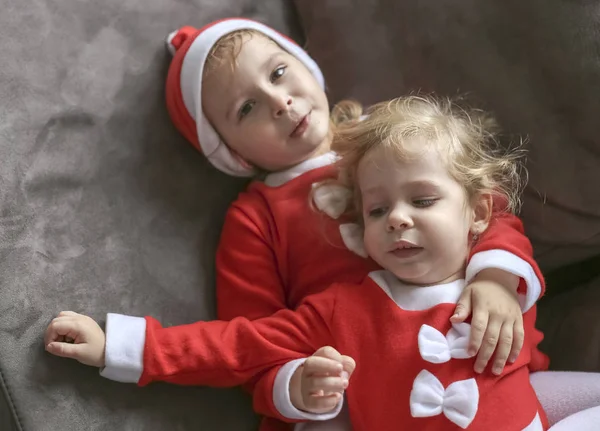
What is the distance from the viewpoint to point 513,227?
111 centimetres

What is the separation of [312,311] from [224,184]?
0.33 m

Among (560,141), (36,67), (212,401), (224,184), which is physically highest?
(36,67)

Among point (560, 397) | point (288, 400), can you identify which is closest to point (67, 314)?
point (288, 400)

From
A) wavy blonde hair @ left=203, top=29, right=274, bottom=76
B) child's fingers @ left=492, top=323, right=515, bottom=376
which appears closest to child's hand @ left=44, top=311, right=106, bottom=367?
wavy blonde hair @ left=203, top=29, right=274, bottom=76

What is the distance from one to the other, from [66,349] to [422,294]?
0.52 metres

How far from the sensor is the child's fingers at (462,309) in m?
0.95

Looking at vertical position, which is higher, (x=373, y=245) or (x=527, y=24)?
(x=527, y=24)

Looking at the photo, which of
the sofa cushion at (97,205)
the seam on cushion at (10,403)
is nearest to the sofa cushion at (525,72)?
the sofa cushion at (97,205)

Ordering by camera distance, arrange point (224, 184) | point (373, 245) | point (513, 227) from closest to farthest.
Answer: point (373, 245)
point (513, 227)
point (224, 184)

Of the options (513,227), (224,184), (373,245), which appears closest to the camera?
(373,245)

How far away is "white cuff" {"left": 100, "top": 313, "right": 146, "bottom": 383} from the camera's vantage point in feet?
3.20

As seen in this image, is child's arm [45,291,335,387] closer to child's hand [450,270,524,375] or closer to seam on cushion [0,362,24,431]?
seam on cushion [0,362,24,431]

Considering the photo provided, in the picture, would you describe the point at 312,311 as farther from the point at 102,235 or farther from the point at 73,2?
the point at 73,2

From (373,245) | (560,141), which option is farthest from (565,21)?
(373,245)
